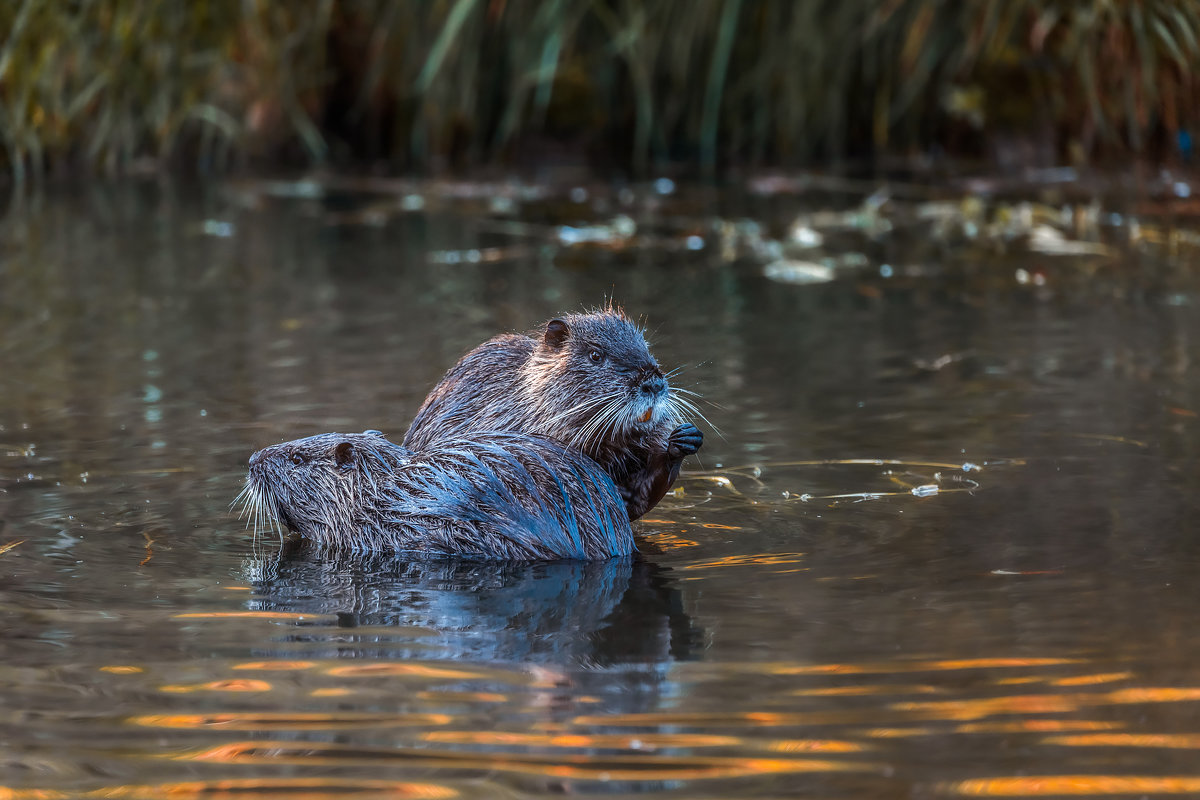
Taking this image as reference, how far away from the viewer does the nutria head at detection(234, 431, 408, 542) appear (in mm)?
3762

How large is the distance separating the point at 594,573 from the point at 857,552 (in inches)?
21.6

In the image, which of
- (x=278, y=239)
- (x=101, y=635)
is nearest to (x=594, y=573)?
(x=101, y=635)

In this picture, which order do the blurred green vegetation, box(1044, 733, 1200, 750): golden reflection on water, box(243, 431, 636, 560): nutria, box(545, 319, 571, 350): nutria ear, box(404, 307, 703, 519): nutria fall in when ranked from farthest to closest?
the blurred green vegetation < box(545, 319, 571, 350): nutria ear < box(404, 307, 703, 519): nutria < box(243, 431, 636, 560): nutria < box(1044, 733, 1200, 750): golden reflection on water

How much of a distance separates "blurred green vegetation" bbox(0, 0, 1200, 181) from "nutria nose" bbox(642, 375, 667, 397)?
6.51 meters

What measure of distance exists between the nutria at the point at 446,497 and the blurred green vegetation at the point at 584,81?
671 cm

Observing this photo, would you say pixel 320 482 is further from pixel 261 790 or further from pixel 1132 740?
pixel 1132 740

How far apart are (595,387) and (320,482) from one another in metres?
0.67

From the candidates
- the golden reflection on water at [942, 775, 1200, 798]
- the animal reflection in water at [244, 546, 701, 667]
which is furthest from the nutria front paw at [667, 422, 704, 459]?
the golden reflection on water at [942, 775, 1200, 798]

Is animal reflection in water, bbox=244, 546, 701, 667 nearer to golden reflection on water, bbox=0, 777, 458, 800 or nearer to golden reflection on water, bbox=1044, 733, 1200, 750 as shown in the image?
golden reflection on water, bbox=0, 777, 458, 800

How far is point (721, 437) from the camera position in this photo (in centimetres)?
450

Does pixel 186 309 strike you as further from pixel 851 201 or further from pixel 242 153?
pixel 242 153

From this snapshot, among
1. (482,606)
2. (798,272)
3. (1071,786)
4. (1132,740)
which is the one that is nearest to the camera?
(1071,786)

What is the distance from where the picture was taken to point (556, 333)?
3.98 m

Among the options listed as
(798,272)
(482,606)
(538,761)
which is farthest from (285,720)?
(798,272)
